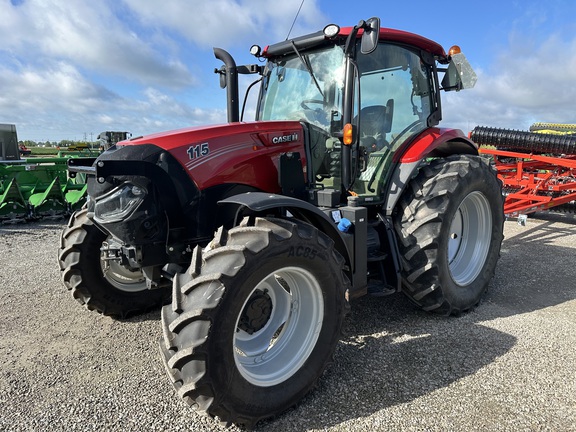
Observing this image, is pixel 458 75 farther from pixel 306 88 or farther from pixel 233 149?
pixel 233 149

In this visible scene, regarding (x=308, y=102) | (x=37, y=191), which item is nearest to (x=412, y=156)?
(x=308, y=102)

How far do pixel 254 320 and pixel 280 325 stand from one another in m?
0.22

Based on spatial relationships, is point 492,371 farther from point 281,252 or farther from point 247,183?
point 247,183

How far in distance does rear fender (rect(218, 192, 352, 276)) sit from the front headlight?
505 millimetres

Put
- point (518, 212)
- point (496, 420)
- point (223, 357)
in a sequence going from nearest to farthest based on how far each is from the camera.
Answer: point (223, 357) < point (496, 420) < point (518, 212)

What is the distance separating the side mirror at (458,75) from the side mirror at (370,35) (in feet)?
4.73

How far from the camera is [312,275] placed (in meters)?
2.48

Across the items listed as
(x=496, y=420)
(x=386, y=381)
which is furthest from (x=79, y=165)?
(x=496, y=420)

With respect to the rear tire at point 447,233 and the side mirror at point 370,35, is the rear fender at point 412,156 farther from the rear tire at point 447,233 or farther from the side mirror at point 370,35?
the side mirror at point 370,35

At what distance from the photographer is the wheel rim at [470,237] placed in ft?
13.2

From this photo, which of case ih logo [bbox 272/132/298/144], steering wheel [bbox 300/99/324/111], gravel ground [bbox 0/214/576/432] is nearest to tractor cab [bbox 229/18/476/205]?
steering wheel [bbox 300/99/324/111]

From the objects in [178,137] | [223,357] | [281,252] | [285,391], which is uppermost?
[178,137]

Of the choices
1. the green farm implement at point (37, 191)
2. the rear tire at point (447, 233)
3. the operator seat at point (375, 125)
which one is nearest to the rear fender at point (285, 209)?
the rear tire at point (447, 233)

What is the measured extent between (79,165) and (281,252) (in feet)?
5.84
